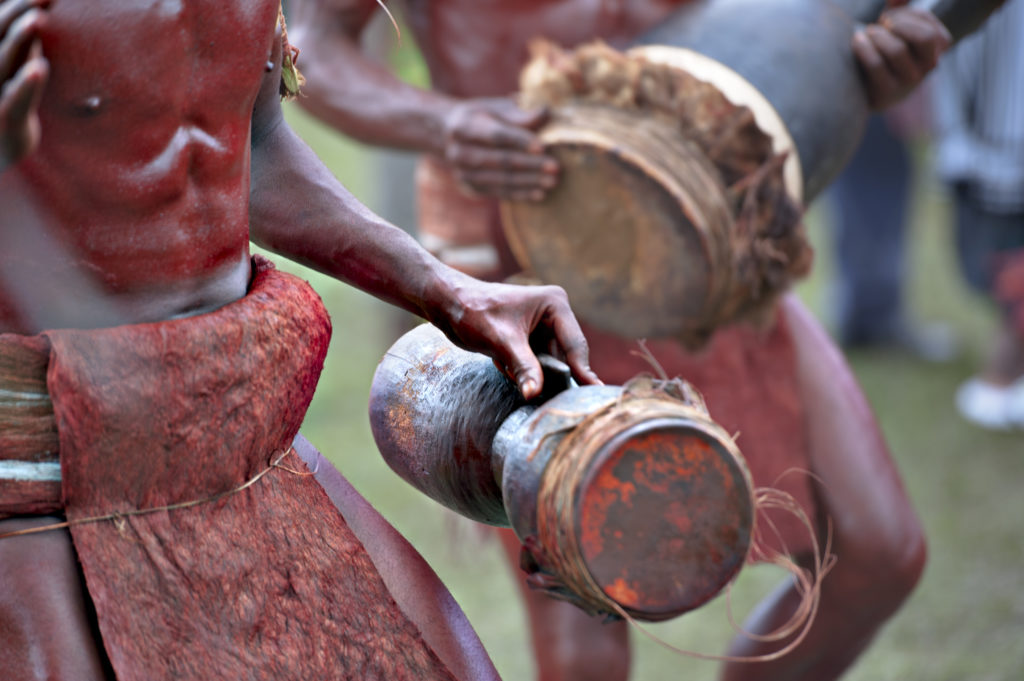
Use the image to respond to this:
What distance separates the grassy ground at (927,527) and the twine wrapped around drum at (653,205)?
1132 mm

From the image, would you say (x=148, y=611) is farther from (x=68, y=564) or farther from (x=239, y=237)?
(x=239, y=237)

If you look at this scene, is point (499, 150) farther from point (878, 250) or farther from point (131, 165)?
point (878, 250)

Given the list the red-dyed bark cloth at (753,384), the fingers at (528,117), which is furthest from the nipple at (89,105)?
the red-dyed bark cloth at (753,384)

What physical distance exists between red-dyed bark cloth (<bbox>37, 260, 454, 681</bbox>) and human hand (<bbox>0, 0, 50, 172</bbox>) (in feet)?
0.82

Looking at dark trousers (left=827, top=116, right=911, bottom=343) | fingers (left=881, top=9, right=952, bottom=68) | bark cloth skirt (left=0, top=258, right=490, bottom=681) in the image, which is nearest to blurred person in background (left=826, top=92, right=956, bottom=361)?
dark trousers (left=827, top=116, right=911, bottom=343)

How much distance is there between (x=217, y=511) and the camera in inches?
53.9

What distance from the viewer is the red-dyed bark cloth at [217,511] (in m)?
1.27

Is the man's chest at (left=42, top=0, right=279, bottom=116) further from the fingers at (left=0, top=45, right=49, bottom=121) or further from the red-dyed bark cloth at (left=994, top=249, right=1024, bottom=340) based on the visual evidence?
the red-dyed bark cloth at (left=994, top=249, right=1024, bottom=340)

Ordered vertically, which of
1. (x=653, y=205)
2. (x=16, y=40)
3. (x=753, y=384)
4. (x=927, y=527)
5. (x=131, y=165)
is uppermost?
(x=16, y=40)

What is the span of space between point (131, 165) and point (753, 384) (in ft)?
5.35

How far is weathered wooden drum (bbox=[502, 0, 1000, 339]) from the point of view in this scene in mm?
2180

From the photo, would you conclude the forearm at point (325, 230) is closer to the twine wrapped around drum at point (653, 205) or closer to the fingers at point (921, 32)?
the twine wrapped around drum at point (653, 205)

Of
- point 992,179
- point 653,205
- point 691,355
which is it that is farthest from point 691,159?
point 992,179

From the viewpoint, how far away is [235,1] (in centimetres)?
137
